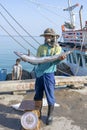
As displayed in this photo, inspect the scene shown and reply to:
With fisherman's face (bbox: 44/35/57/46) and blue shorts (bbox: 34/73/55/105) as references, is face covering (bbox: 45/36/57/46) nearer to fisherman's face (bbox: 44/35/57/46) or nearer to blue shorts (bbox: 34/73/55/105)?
fisherman's face (bbox: 44/35/57/46)

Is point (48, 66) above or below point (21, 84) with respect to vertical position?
above

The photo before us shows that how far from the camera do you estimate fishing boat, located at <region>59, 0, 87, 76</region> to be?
18531mm

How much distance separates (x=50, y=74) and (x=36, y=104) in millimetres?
710

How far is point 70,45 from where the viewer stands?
20.9 meters

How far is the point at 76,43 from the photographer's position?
64.3ft

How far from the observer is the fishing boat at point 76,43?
18.5m

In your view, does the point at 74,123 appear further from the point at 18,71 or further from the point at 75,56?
the point at 75,56

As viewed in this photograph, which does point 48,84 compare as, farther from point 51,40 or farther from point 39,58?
point 51,40

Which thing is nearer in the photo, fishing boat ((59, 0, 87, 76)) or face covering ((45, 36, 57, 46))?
face covering ((45, 36, 57, 46))

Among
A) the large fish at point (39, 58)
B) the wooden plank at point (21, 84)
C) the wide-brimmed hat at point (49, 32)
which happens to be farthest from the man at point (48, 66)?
the wooden plank at point (21, 84)

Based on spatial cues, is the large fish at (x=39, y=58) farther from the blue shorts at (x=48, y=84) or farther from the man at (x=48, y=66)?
the blue shorts at (x=48, y=84)

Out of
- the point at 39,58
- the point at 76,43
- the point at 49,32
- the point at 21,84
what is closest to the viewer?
the point at 39,58

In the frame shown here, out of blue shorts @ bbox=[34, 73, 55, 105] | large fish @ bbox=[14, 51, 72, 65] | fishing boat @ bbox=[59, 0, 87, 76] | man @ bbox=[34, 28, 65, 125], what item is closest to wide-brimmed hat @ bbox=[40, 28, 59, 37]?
man @ bbox=[34, 28, 65, 125]

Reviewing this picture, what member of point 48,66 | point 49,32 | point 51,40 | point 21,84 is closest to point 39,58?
point 48,66
